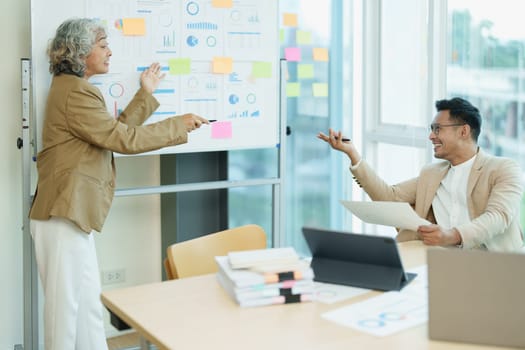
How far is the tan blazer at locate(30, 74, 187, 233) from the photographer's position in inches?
127

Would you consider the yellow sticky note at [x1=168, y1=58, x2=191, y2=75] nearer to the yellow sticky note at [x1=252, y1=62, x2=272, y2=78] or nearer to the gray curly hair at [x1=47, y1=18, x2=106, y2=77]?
the yellow sticky note at [x1=252, y1=62, x2=272, y2=78]

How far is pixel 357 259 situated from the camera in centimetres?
239

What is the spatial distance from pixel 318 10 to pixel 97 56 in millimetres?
1876

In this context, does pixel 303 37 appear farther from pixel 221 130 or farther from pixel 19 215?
pixel 19 215

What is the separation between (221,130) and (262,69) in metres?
0.40

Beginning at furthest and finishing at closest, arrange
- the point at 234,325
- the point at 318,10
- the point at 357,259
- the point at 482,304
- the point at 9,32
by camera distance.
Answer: the point at 318,10 < the point at 9,32 < the point at 357,259 < the point at 234,325 < the point at 482,304

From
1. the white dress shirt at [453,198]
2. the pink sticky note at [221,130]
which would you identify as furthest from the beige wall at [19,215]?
the white dress shirt at [453,198]

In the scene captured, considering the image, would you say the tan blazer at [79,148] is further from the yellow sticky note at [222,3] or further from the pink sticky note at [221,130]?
the yellow sticky note at [222,3]

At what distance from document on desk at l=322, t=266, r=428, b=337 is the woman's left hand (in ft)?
5.83

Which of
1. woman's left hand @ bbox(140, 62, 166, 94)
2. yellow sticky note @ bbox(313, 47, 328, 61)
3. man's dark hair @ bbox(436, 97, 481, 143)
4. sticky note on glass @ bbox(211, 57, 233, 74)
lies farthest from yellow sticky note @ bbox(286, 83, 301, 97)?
man's dark hair @ bbox(436, 97, 481, 143)

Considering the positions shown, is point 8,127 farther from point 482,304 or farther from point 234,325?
point 482,304

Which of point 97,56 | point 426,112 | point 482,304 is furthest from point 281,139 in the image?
point 482,304

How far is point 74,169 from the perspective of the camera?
324 cm

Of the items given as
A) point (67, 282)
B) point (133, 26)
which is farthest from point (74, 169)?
point (133, 26)
